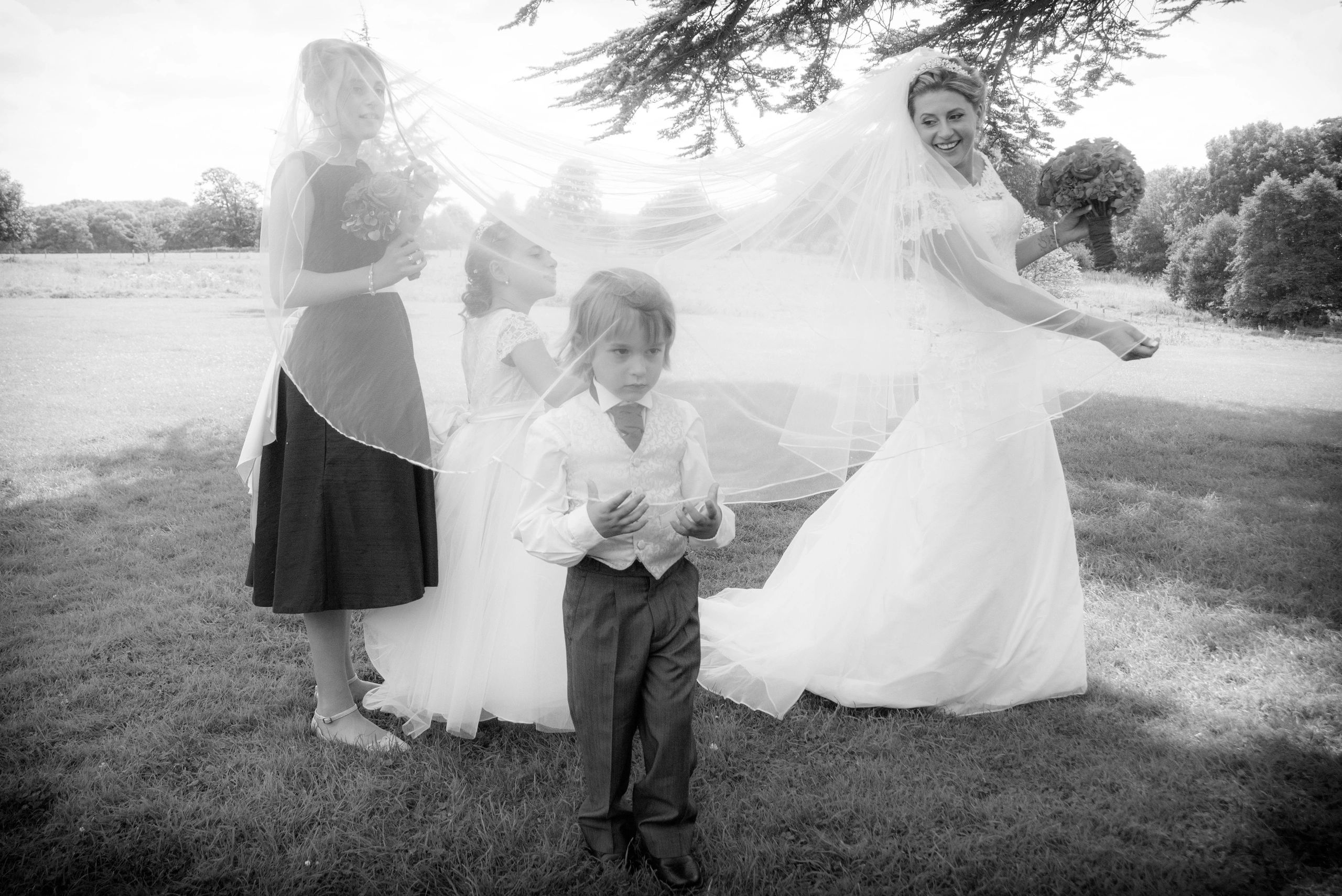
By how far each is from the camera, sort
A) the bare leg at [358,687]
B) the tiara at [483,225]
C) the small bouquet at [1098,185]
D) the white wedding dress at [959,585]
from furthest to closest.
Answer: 1. the bare leg at [358,687]
2. the white wedding dress at [959,585]
3. the small bouquet at [1098,185]
4. the tiara at [483,225]

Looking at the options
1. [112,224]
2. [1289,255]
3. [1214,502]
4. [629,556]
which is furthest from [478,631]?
[1289,255]

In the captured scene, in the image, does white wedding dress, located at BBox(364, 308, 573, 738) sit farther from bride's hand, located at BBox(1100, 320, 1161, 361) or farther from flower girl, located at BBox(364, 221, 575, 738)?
bride's hand, located at BBox(1100, 320, 1161, 361)

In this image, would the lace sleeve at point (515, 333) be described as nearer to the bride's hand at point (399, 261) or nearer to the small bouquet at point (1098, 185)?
the bride's hand at point (399, 261)

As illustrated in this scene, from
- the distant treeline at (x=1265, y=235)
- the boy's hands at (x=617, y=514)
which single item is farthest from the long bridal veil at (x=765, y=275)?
the distant treeline at (x=1265, y=235)

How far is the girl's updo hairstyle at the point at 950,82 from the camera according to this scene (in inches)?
129

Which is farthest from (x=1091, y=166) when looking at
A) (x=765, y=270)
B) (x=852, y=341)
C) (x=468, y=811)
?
(x=468, y=811)

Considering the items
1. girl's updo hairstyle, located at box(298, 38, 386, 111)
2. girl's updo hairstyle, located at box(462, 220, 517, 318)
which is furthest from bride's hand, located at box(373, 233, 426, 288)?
girl's updo hairstyle, located at box(298, 38, 386, 111)

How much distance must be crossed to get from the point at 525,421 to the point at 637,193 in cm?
86

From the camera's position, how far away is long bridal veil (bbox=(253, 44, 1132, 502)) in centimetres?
263

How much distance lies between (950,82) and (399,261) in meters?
2.27

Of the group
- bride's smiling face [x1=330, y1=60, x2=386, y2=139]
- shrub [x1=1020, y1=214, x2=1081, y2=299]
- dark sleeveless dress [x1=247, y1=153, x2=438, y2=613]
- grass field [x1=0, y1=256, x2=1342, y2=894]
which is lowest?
grass field [x1=0, y1=256, x2=1342, y2=894]

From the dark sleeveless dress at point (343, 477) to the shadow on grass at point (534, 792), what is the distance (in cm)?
69

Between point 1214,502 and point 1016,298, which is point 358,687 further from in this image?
point 1214,502

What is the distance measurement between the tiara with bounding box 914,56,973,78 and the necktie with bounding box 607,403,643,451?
6.56 ft
